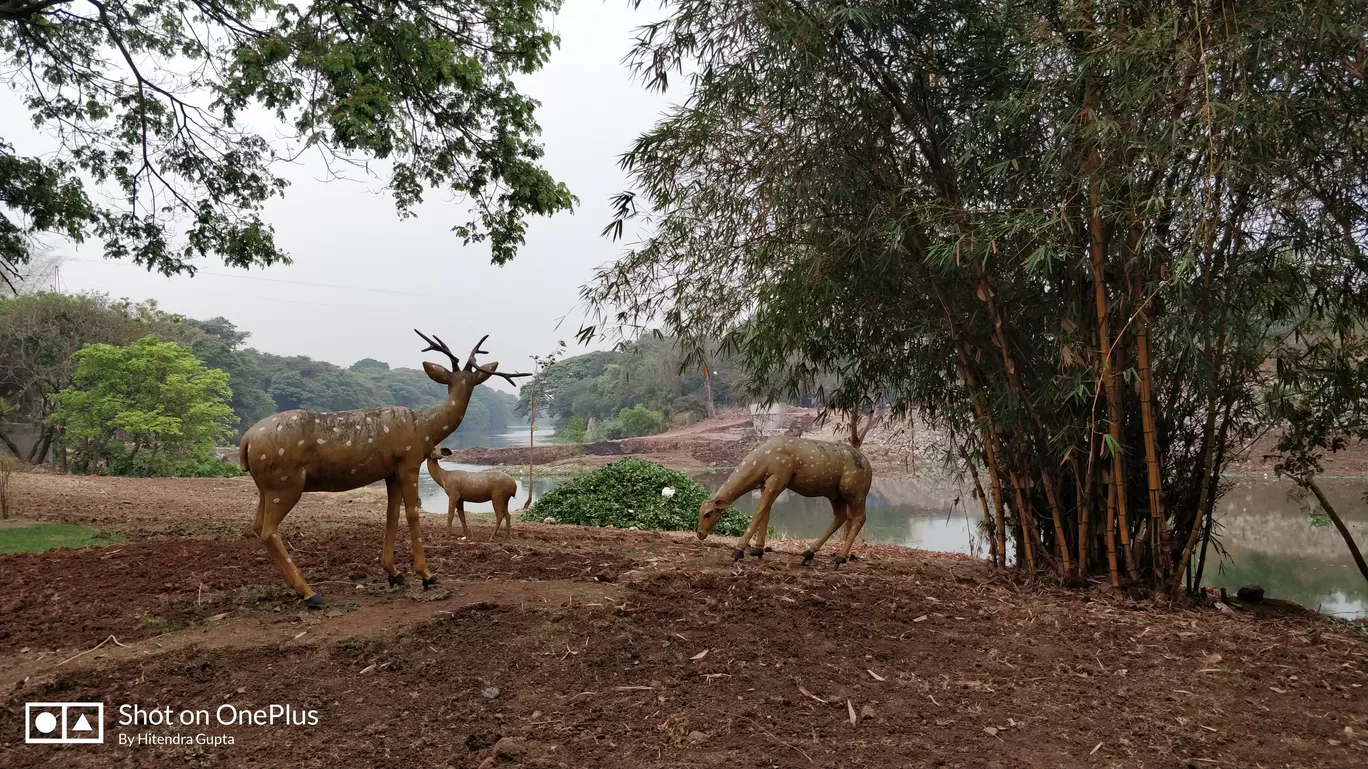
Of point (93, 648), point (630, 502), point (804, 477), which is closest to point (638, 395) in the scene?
point (630, 502)

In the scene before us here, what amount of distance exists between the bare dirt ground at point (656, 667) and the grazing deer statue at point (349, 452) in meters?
0.39

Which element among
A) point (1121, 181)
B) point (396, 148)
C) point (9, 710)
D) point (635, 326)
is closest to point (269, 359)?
point (396, 148)

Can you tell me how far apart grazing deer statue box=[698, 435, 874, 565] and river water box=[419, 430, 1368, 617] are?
0.87 meters

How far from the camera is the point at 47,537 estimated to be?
580cm

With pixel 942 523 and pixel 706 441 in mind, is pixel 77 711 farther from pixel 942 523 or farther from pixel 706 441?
pixel 706 441

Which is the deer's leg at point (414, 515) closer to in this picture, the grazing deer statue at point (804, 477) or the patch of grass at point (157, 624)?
the patch of grass at point (157, 624)

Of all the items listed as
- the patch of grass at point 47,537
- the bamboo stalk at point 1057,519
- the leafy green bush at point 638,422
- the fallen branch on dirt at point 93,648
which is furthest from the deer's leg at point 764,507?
the leafy green bush at point 638,422

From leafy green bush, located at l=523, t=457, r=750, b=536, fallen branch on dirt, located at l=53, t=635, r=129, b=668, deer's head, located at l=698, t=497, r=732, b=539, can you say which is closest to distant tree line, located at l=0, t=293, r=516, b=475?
leafy green bush, located at l=523, t=457, r=750, b=536

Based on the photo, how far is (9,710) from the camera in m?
2.60

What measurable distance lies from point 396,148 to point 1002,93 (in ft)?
17.4

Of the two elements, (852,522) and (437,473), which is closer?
(852,522)

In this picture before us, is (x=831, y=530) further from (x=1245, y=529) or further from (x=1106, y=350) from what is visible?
(x=1245, y=529)

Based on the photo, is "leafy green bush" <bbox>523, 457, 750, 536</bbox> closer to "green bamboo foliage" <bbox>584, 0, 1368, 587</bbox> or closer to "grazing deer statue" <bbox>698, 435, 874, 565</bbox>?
"grazing deer statue" <bbox>698, 435, 874, 565</bbox>

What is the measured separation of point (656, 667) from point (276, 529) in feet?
6.65
